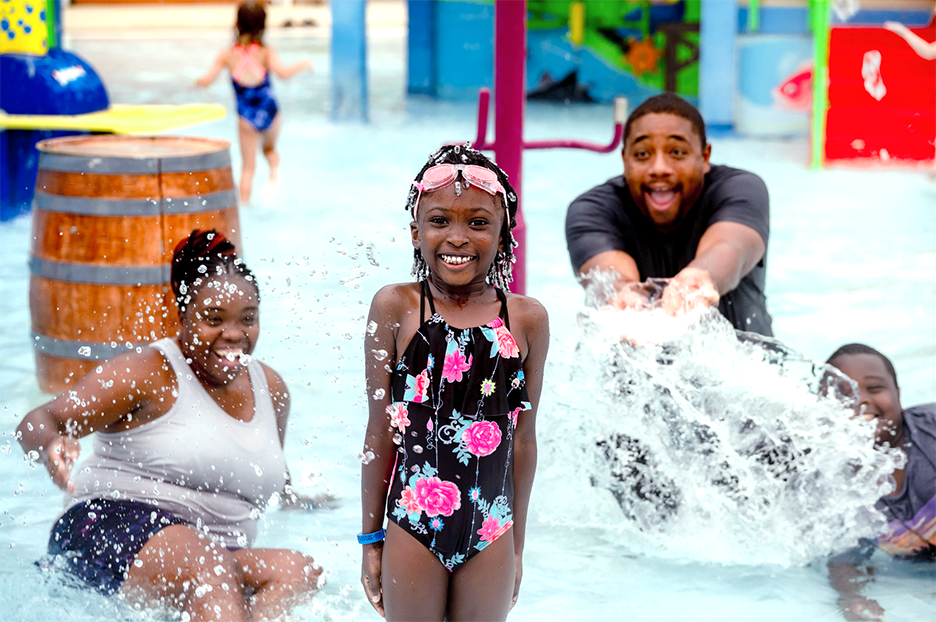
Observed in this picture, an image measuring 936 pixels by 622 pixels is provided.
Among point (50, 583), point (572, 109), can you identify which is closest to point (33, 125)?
point (50, 583)

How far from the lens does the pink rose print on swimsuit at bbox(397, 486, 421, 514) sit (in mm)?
2170

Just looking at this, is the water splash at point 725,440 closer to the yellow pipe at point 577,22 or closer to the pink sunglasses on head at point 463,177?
the pink sunglasses on head at point 463,177

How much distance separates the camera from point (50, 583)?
2773 mm

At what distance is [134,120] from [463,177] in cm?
406

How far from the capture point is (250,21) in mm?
7945

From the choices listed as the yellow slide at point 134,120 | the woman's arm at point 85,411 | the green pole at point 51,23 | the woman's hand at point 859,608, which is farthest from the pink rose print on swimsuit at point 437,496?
the green pole at point 51,23

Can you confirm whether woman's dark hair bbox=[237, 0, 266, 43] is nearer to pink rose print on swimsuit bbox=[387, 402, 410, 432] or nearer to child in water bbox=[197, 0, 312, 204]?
child in water bbox=[197, 0, 312, 204]

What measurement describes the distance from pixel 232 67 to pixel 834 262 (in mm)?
4444

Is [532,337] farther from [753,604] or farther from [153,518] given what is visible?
[753,604]

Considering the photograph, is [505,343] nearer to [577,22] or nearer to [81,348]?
[81,348]

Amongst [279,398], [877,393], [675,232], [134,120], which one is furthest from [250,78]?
[877,393]

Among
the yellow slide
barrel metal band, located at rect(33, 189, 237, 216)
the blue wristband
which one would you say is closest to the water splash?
the blue wristband

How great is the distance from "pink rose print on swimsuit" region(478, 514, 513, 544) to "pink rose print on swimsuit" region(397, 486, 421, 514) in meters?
0.13

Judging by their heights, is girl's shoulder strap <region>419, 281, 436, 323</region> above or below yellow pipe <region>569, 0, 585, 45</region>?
below
